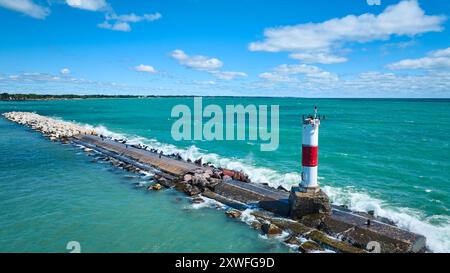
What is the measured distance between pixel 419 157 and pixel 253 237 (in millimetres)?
25102

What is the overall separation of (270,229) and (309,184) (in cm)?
255

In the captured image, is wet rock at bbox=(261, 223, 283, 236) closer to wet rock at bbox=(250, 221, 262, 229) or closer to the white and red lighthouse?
wet rock at bbox=(250, 221, 262, 229)

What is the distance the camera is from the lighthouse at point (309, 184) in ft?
47.4

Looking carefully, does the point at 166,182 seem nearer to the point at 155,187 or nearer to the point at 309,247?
the point at 155,187

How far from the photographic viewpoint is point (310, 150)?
14477 mm

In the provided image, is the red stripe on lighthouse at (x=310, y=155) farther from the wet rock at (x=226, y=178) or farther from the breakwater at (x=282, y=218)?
the wet rock at (x=226, y=178)

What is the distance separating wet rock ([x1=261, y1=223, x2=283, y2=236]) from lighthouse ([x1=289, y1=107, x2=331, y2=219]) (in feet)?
4.51

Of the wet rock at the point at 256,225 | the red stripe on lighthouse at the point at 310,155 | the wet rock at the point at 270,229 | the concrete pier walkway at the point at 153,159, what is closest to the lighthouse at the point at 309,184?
the red stripe on lighthouse at the point at 310,155

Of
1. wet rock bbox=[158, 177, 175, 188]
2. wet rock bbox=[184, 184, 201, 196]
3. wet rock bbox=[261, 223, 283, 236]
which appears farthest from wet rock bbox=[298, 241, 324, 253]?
wet rock bbox=[158, 177, 175, 188]

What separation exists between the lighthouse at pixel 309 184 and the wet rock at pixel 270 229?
1375 mm
